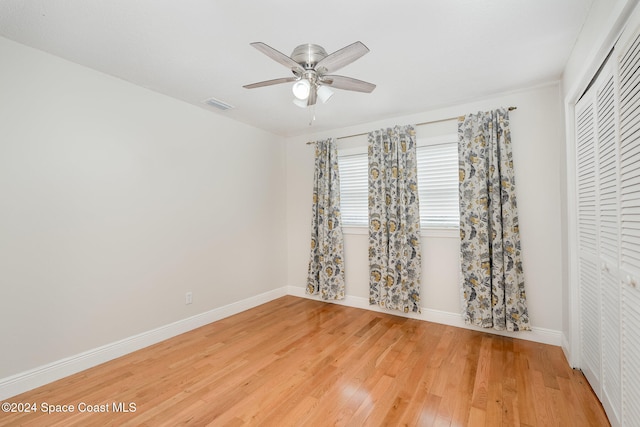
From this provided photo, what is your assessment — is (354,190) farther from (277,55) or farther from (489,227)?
(277,55)

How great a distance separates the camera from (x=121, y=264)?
262cm

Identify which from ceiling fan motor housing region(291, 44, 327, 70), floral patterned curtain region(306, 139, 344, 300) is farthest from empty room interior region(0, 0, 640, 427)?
floral patterned curtain region(306, 139, 344, 300)

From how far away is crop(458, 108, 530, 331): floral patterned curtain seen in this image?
284 centimetres

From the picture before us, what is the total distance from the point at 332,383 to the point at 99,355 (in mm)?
2039

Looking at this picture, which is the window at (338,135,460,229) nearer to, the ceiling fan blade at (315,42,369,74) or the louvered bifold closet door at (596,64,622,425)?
the louvered bifold closet door at (596,64,622,425)

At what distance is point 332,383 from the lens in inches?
85.3

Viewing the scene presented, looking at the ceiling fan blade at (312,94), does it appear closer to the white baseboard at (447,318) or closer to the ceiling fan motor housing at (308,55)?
the ceiling fan motor housing at (308,55)

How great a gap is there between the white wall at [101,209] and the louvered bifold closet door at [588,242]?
3511mm

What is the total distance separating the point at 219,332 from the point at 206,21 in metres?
2.92

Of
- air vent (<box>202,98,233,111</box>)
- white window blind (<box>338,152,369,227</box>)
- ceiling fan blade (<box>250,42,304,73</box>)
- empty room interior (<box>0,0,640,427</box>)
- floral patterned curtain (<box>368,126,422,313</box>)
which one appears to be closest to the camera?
ceiling fan blade (<box>250,42,304,73</box>)

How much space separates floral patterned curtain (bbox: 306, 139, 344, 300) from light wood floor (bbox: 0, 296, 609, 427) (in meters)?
0.95

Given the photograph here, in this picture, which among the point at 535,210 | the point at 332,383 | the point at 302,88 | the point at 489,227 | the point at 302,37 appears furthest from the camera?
the point at 489,227

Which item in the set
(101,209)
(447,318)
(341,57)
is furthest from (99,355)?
(447,318)

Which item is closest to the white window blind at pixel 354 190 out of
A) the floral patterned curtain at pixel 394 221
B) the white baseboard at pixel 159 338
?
the floral patterned curtain at pixel 394 221
